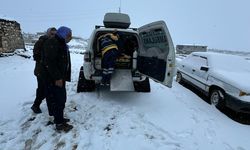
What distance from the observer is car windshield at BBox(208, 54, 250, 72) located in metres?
7.01

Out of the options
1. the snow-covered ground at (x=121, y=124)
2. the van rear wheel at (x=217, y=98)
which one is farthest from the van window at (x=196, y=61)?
the snow-covered ground at (x=121, y=124)

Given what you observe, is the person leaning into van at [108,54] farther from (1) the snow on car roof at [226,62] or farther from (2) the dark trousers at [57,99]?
(1) the snow on car roof at [226,62]

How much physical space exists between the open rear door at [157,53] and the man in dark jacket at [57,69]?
7.64ft

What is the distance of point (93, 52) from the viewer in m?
5.93

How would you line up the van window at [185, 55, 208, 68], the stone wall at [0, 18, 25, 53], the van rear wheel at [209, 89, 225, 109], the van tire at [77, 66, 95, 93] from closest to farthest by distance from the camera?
the van rear wheel at [209, 89, 225, 109] → the van tire at [77, 66, 95, 93] → the van window at [185, 55, 208, 68] → the stone wall at [0, 18, 25, 53]

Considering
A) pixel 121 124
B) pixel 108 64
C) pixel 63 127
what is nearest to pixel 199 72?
pixel 108 64

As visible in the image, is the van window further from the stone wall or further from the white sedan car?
the stone wall

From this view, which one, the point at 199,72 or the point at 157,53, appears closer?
the point at 157,53

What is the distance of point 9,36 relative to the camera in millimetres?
14164

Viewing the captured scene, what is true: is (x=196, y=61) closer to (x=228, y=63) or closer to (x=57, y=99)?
(x=228, y=63)

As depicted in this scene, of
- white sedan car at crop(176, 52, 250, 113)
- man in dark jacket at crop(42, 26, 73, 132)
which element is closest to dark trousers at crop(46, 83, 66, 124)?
man in dark jacket at crop(42, 26, 73, 132)

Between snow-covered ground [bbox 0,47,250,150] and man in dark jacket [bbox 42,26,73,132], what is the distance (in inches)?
15.9

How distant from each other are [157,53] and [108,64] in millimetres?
1348

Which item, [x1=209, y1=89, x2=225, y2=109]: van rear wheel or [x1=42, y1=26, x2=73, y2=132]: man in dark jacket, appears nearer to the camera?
[x1=42, y1=26, x2=73, y2=132]: man in dark jacket
